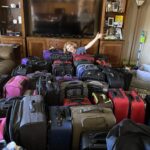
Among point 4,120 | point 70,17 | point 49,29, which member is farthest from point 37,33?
point 4,120

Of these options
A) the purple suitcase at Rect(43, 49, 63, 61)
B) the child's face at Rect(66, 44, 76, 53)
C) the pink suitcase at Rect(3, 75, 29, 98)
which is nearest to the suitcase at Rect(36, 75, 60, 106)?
the pink suitcase at Rect(3, 75, 29, 98)

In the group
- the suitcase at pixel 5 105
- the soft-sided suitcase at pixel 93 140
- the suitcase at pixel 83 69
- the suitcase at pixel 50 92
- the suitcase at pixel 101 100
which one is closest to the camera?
the soft-sided suitcase at pixel 93 140

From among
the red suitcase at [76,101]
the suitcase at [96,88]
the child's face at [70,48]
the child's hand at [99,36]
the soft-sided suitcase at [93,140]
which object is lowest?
the soft-sided suitcase at [93,140]

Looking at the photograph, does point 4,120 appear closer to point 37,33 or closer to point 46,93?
point 46,93

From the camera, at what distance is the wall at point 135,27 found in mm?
4254

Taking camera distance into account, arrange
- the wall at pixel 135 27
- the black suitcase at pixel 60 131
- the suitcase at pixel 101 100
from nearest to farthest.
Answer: the black suitcase at pixel 60 131 → the suitcase at pixel 101 100 → the wall at pixel 135 27

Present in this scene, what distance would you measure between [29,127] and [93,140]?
0.51 m

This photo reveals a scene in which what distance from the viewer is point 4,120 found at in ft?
5.31

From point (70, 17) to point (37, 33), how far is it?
0.82 meters

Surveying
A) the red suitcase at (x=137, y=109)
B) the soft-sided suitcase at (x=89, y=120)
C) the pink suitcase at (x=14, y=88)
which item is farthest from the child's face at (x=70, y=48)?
the soft-sided suitcase at (x=89, y=120)

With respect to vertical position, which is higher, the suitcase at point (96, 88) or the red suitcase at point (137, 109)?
the suitcase at point (96, 88)

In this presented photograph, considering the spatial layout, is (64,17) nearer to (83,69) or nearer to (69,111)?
(83,69)

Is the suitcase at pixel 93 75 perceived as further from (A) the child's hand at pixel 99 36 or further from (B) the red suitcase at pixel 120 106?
(A) the child's hand at pixel 99 36

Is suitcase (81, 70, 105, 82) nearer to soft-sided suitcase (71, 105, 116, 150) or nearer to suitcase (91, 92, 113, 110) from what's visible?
suitcase (91, 92, 113, 110)
